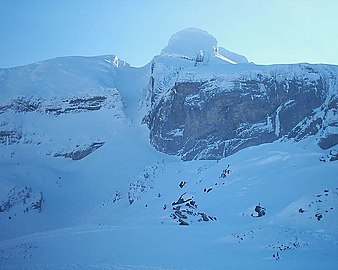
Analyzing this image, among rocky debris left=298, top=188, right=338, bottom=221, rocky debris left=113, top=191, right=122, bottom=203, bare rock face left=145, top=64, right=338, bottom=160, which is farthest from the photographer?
bare rock face left=145, top=64, right=338, bottom=160

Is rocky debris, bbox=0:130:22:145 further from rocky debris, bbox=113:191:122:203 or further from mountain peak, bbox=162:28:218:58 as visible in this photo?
mountain peak, bbox=162:28:218:58

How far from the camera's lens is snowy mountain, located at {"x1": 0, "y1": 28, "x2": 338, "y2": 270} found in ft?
54.3

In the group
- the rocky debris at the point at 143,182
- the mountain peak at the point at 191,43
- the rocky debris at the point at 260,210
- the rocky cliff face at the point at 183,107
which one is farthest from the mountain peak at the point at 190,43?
the rocky debris at the point at 260,210

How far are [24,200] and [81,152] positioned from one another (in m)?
12.9

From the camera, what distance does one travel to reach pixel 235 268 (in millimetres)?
12617

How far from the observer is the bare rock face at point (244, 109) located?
46625 mm

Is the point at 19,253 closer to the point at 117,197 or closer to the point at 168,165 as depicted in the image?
the point at 117,197

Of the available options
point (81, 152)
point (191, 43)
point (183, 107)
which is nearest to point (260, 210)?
point (183, 107)

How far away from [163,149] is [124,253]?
3588 centimetres

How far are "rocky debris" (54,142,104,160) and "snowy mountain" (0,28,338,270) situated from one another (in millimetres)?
309

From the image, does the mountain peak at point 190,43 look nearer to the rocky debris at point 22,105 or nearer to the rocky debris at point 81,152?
the rocky debris at point 22,105

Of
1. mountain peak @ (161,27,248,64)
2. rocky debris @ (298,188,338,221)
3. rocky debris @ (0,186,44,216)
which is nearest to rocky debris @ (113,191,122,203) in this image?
rocky debris @ (0,186,44,216)

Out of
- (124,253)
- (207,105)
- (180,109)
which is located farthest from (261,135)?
(124,253)

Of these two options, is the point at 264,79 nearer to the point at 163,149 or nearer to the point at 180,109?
the point at 180,109
